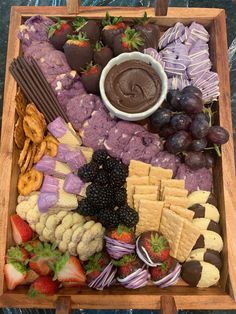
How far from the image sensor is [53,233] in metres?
1.43

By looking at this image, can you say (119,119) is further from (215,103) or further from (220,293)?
(220,293)

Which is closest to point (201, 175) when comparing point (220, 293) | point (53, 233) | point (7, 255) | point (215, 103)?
point (215, 103)

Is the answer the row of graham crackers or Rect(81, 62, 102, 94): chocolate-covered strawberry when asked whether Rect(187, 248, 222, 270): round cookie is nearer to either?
the row of graham crackers

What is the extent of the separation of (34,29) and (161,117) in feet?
1.70

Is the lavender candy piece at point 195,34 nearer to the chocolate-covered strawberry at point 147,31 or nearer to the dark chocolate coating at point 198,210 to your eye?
the chocolate-covered strawberry at point 147,31

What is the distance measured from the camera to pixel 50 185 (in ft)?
4.80

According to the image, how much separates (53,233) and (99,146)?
310 mm

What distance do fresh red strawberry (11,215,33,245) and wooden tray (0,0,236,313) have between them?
0.05 feet

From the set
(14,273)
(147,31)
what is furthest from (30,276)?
(147,31)

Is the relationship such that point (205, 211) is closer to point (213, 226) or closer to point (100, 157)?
point (213, 226)

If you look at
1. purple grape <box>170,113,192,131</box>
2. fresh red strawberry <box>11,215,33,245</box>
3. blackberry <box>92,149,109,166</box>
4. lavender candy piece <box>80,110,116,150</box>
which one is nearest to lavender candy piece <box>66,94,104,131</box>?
lavender candy piece <box>80,110,116,150</box>

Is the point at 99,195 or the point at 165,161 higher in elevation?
the point at 165,161

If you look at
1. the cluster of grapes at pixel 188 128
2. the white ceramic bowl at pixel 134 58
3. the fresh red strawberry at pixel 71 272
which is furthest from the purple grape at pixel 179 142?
the fresh red strawberry at pixel 71 272

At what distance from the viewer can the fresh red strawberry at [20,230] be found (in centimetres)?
144
